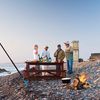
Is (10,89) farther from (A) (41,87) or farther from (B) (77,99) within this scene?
(B) (77,99)

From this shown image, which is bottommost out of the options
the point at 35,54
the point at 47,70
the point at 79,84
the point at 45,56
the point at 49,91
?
the point at 49,91

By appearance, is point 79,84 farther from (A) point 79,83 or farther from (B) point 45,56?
(B) point 45,56

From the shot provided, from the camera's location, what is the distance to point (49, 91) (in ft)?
72.1

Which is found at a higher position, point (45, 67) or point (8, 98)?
point (45, 67)

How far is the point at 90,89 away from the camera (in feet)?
70.4

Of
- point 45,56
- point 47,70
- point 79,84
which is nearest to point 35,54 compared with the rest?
point 45,56

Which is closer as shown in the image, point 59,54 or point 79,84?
point 79,84

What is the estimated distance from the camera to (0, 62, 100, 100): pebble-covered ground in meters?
20.3

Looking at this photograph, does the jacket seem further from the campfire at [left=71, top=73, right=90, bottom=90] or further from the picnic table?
the campfire at [left=71, top=73, right=90, bottom=90]

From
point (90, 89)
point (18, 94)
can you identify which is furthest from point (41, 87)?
point (90, 89)

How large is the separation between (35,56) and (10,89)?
110 inches

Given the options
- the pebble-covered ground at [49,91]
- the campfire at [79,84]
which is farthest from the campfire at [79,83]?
the pebble-covered ground at [49,91]

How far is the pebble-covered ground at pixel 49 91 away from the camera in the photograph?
20281 mm

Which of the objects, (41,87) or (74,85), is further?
(41,87)
